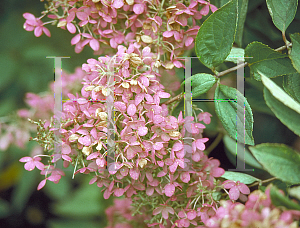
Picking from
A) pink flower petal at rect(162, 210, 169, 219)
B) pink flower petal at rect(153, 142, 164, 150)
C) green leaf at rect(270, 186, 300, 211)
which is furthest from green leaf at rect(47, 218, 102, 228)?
green leaf at rect(270, 186, 300, 211)

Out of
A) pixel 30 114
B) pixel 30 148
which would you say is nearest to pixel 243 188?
pixel 30 114

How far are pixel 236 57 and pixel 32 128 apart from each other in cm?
62

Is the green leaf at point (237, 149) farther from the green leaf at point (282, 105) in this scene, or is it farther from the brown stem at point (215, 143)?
the green leaf at point (282, 105)

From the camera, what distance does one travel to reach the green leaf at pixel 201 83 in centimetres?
43

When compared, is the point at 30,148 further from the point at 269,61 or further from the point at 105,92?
the point at 269,61

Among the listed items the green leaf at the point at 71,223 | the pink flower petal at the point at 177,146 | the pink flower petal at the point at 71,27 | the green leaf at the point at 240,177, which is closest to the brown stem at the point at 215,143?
the green leaf at the point at 240,177

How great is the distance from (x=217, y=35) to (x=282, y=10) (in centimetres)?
11

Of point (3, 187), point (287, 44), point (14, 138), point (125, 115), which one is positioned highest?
point (287, 44)

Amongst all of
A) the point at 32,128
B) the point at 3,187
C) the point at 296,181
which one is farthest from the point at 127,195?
the point at 3,187

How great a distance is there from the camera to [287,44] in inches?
16.4

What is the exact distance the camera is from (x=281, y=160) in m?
0.32

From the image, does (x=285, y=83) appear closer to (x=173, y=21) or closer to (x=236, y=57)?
(x=236, y=57)

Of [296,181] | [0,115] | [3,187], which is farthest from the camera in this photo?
[3,187]

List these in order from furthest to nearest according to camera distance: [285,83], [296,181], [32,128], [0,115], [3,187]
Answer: [3,187] → [0,115] → [32,128] → [285,83] → [296,181]
